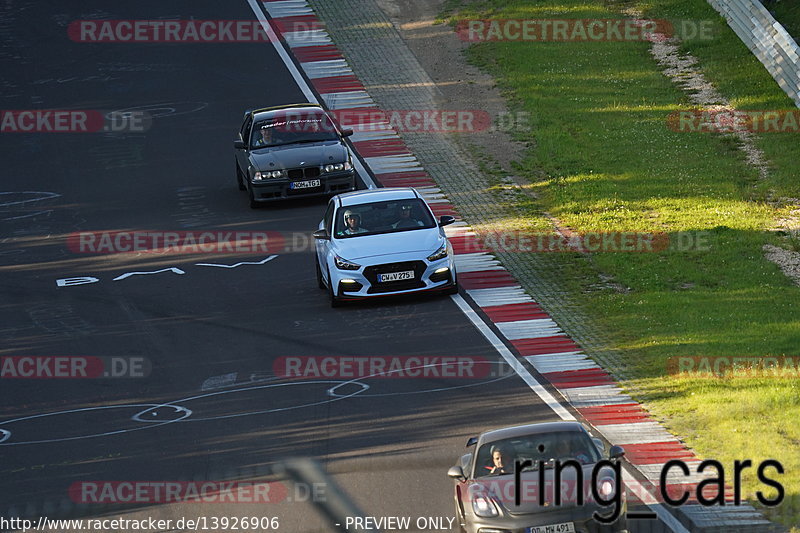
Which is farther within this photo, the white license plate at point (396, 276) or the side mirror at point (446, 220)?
the side mirror at point (446, 220)

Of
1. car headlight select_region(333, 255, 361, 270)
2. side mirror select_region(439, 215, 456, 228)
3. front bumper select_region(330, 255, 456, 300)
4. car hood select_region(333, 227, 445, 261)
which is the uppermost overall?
side mirror select_region(439, 215, 456, 228)

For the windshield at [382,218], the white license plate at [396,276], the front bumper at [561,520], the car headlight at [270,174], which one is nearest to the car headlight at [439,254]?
the white license plate at [396,276]

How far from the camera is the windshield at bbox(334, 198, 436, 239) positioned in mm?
22844

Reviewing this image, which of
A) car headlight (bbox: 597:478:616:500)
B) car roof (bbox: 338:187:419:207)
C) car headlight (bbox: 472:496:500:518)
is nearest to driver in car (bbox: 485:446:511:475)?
car headlight (bbox: 472:496:500:518)

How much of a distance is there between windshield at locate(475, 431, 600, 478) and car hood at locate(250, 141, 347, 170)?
1505 centimetres

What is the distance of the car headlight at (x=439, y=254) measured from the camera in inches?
864

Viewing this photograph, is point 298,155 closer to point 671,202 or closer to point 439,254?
point 439,254

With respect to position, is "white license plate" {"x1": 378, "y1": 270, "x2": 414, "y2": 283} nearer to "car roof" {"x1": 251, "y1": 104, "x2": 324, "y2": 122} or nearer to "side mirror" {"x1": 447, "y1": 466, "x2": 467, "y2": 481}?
"car roof" {"x1": 251, "y1": 104, "x2": 324, "y2": 122}

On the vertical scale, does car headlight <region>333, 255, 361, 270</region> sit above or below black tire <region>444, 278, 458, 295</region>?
above

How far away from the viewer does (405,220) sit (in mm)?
22938

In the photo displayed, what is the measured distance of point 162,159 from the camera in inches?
1281

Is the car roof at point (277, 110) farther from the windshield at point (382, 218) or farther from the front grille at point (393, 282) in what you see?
the front grille at point (393, 282)

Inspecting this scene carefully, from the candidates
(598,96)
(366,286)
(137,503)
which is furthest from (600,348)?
(598,96)

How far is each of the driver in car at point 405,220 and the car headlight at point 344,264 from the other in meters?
1.26
